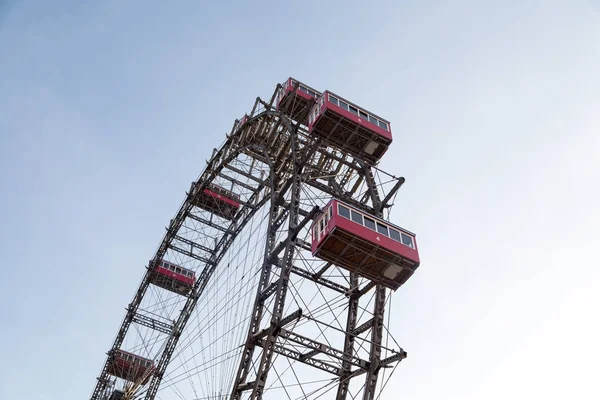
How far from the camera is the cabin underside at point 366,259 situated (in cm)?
2128

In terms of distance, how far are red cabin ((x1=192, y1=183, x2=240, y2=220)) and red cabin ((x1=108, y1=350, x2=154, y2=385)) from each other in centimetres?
1461

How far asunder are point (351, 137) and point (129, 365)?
103ft

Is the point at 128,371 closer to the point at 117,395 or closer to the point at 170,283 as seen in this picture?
the point at 117,395

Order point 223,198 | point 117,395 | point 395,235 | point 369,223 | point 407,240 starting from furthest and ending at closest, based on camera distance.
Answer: point 223,198 → point 117,395 → point 407,240 → point 395,235 → point 369,223

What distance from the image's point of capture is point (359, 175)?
94.3 feet

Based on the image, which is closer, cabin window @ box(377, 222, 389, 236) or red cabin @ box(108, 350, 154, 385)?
cabin window @ box(377, 222, 389, 236)

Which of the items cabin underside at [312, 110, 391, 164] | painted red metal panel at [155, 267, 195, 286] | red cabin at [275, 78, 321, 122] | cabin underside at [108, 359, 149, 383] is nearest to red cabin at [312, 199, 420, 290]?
cabin underside at [312, 110, 391, 164]

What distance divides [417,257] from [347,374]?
18.6ft

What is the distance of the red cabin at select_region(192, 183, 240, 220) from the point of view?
4275 cm

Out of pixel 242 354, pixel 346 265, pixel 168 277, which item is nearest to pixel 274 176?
pixel 346 265

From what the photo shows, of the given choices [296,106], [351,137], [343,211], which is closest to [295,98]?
[296,106]

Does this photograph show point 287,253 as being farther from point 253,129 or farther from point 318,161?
point 253,129

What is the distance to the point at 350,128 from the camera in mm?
27109

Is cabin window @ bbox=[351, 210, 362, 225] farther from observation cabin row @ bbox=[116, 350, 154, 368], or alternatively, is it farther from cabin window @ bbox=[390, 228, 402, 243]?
observation cabin row @ bbox=[116, 350, 154, 368]
